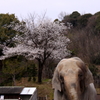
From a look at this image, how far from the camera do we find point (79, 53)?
16281 millimetres

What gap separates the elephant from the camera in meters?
1.54

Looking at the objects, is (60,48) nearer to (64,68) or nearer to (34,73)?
(34,73)

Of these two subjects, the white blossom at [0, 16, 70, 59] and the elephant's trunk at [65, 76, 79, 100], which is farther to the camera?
the white blossom at [0, 16, 70, 59]

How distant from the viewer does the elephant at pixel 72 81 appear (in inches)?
60.5

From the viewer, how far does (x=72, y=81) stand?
1.55 meters

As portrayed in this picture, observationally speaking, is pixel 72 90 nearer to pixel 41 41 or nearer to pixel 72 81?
pixel 72 81

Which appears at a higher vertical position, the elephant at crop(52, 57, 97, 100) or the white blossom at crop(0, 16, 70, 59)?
the white blossom at crop(0, 16, 70, 59)

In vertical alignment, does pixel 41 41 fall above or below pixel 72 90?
above

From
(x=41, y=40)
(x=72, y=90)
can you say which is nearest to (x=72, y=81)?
(x=72, y=90)

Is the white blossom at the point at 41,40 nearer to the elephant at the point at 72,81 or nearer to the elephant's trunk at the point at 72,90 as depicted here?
the elephant at the point at 72,81

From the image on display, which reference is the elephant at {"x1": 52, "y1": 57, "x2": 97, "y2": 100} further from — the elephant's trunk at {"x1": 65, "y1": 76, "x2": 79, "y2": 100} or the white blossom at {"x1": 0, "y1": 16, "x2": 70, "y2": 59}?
the white blossom at {"x1": 0, "y1": 16, "x2": 70, "y2": 59}

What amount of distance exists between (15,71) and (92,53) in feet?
29.2

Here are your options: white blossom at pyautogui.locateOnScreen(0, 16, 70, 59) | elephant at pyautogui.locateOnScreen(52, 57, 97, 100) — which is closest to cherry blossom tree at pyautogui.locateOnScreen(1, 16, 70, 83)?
white blossom at pyautogui.locateOnScreen(0, 16, 70, 59)

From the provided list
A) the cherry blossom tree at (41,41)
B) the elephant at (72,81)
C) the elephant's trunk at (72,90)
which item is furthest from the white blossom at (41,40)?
the elephant's trunk at (72,90)
